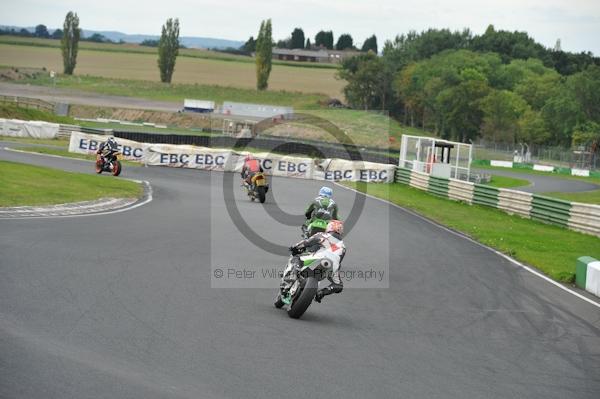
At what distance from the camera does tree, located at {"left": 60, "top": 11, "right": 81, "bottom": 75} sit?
360 ft

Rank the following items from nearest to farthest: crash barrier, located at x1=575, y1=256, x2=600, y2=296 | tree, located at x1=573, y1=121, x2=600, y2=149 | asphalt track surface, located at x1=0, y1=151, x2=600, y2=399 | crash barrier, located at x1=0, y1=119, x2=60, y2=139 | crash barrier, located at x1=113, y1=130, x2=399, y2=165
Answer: asphalt track surface, located at x1=0, y1=151, x2=600, y2=399 < crash barrier, located at x1=575, y1=256, x2=600, y2=296 < crash barrier, located at x1=113, y1=130, x2=399, y2=165 < crash barrier, located at x1=0, y1=119, x2=60, y2=139 < tree, located at x1=573, y1=121, x2=600, y2=149

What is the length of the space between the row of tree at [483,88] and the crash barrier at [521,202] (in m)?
57.2

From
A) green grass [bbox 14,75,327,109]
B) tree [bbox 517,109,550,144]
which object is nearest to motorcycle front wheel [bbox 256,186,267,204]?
green grass [bbox 14,75,327,109]

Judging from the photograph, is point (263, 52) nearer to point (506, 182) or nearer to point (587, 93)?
point (587, 93)

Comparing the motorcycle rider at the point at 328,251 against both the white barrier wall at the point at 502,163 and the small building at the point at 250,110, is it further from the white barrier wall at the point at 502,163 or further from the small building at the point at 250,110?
the small building at the point at 250,110

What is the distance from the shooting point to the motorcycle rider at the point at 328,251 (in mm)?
11570

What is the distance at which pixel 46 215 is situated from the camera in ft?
65.5

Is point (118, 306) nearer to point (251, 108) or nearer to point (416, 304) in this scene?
point (416, 304)

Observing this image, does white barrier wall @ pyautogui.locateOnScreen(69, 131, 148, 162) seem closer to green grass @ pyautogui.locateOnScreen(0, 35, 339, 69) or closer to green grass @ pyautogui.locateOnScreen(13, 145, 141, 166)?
green grass @ pyautogui.locateOnScreen(13, 145, 141, 166)

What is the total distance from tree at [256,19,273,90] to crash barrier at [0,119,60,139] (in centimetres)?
6173

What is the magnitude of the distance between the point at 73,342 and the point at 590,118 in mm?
98668

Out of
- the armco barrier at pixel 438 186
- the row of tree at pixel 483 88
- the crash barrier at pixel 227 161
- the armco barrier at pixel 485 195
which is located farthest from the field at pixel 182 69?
the armco barrier at pixel 485 195

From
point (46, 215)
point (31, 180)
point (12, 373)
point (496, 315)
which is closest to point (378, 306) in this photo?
point (496, 315)

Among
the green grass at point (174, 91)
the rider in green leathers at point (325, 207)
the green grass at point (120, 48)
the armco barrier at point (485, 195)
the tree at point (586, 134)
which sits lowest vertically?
the armco barrier at point (485, 195)
